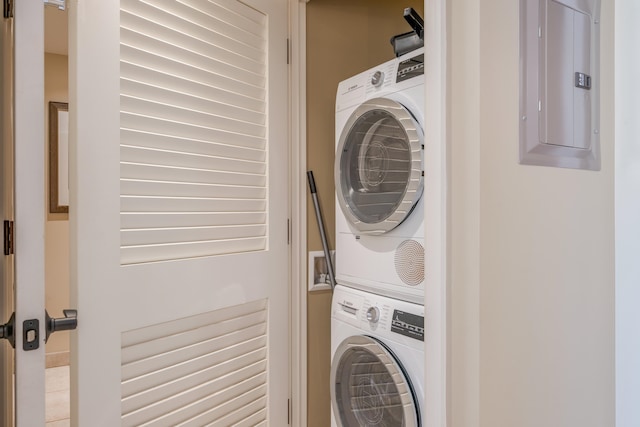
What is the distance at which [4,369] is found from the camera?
1.03 m

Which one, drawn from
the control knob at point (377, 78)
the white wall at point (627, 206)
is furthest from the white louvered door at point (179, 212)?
the white wall at point (627, 206)

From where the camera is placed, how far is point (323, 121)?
1924 millimetres

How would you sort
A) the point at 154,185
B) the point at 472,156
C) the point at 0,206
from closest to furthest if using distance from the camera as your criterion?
the point at 0,206, the point at 472,156, the point at 154,185

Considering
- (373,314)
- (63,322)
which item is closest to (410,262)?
(373,314)

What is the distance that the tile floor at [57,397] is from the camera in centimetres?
248

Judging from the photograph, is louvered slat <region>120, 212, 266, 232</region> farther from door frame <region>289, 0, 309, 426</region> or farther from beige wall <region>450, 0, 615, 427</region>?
beige wall <region>450, 0, 615, 427</region>

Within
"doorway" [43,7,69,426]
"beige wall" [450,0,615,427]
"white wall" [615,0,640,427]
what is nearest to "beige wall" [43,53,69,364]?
"doorway" [43,7,69,426]

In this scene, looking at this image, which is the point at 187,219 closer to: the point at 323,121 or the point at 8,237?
the point at 8,237

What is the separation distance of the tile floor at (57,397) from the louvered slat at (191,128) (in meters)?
1.85

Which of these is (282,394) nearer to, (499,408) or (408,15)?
(499,408)

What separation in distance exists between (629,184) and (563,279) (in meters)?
0.52

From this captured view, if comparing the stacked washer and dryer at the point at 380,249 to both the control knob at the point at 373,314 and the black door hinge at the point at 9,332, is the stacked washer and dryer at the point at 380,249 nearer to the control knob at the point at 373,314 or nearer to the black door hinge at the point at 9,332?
the control knob at the point at 373,314

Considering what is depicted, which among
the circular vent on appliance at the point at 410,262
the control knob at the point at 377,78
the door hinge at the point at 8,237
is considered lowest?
the circular vent on appliance at the point at 410,262

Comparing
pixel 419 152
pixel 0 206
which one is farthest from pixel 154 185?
pixel 419 152
